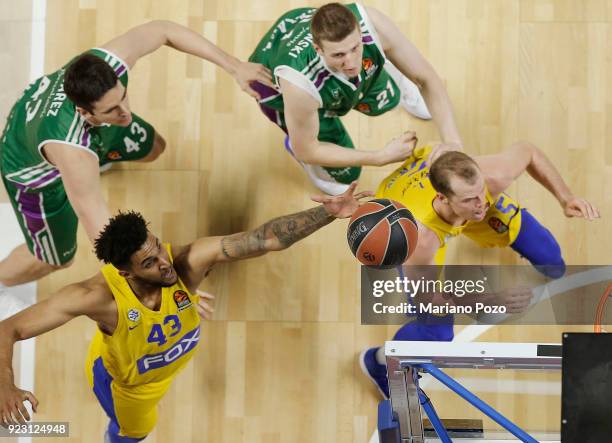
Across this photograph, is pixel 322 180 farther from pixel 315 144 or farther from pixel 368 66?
pixel 368 66

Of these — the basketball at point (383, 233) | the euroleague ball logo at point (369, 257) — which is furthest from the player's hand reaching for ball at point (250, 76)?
the euroleague ball logo at point (369, 257)

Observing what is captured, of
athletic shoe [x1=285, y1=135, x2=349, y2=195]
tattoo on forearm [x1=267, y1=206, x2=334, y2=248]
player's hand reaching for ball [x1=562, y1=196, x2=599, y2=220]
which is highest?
athletic shoe [x1=285, y1=135, x2=349, y2=195]

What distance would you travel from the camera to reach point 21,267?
4.25 m

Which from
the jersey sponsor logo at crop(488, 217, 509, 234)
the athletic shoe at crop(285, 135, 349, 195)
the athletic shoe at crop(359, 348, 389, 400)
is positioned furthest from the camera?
the athletic shoe at crop(285, 135, 349, 195)

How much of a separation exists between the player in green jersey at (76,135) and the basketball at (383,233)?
840mm

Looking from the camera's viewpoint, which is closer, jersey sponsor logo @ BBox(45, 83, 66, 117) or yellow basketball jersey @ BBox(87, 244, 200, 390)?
yellow basketball jersey @ BBox(87, 244, 200, 390)

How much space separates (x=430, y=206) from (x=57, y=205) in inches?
68.0

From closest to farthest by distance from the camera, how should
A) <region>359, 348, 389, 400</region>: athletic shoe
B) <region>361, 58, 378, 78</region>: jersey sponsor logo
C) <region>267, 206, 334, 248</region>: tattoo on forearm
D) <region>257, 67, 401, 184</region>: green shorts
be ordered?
<region>267, 206, 334, 248</region>: tattoo on forearm < <region>361, 58, 378, 78</region>: jersey sponsor logo < <region>257, 67, 401, 184</region>: green shorts < <region>359, 348, 389, 400</region>: athletic shoe

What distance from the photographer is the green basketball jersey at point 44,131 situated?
3.62m

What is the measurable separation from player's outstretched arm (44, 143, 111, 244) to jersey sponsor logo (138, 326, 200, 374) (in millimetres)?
567

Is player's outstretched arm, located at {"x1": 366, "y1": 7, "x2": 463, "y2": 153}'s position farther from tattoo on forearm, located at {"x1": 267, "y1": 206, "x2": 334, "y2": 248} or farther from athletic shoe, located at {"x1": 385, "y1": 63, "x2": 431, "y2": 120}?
tattoo on forearm, located at {"x1": 267, "y1": 206, "x2": 334, "y2": 248}

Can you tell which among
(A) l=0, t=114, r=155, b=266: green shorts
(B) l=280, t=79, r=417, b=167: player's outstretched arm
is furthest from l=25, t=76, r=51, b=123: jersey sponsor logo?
(B) l=280, t=79, r=417, b=167: player's outstretched arm

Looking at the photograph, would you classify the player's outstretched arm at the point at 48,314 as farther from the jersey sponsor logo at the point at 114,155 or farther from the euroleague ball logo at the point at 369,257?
the euroleague ball logo at the point at 369,257

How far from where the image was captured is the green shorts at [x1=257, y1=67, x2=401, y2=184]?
12.8 ft
